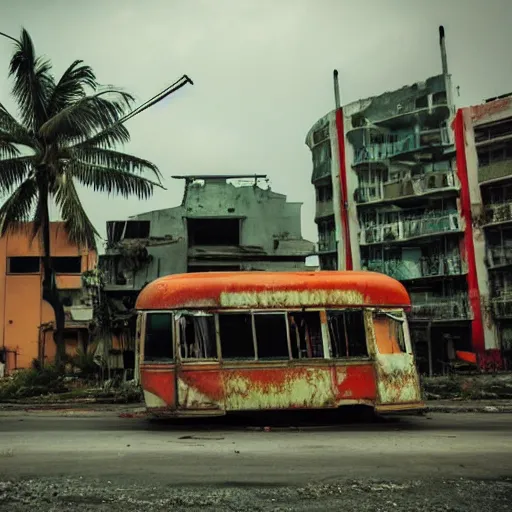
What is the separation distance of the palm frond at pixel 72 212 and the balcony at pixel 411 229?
23.2 m

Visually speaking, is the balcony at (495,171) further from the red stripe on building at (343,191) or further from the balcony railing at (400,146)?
the red stripe on building at (343,191)

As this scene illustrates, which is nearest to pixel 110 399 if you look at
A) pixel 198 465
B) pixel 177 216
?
pixel 198 465

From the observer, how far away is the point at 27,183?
20312 millimetres

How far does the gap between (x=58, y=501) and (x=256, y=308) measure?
5.37 meters

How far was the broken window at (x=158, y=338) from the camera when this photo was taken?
10.4 m

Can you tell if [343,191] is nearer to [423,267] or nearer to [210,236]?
[423,267]

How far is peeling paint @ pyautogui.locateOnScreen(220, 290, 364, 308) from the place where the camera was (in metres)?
10.5

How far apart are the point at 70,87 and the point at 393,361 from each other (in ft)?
49.2

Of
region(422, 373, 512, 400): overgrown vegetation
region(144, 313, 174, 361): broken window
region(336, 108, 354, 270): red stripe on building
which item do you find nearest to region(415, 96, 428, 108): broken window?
region(336, 108, 354, 270): red stripe on building

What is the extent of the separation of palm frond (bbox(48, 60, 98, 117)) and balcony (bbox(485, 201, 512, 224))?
23.0 m

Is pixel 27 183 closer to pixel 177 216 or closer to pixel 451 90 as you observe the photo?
pixel 177 216

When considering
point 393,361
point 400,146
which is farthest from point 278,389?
point 400,146

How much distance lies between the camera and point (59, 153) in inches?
792

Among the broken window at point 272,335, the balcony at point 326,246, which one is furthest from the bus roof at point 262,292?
the balcony at point 326,246
